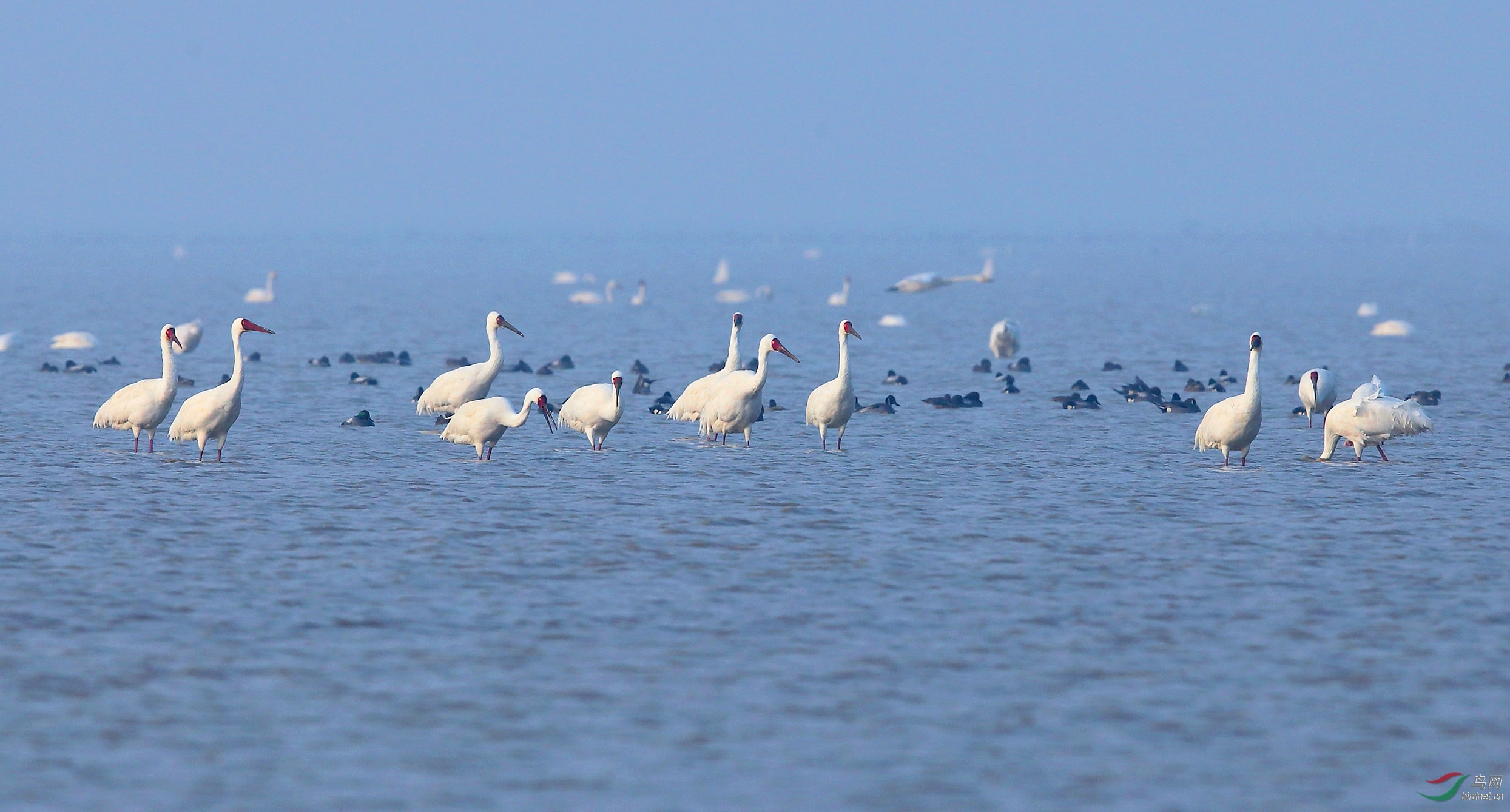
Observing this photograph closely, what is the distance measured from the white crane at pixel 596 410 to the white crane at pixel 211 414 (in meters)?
4.69

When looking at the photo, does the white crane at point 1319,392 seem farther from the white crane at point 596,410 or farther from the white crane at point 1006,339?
the white crane at point 1006,339

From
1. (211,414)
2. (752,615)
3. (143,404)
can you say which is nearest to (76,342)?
(143,404)

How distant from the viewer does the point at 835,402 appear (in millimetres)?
25922

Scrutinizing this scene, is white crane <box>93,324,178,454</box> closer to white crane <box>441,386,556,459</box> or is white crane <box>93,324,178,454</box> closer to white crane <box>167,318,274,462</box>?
white crane <box>167,318,274,462</box>

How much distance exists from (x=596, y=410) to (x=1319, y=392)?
11.8 m

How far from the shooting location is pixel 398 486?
22.6 meters

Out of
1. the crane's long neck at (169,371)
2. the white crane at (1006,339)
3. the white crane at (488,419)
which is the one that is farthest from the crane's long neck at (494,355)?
the white crane at (1006,339)

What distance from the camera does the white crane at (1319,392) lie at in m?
28.3

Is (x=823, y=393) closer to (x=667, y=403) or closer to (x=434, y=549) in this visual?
(x=667, y=403)

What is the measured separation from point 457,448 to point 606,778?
16432 millimetres

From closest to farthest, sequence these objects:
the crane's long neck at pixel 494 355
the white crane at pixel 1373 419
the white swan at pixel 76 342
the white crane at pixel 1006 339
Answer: the white crane at pixel 1373 419 < the crane's long neck at pixel 494 355 < the white crane at pixel 1006 339 < the white swan at pixel 76 342

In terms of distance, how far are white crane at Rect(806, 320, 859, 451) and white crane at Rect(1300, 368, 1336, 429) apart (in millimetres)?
7458

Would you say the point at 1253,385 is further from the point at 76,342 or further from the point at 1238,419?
the point at 76,342

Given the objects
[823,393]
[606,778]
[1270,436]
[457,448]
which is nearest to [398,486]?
[457,448]
